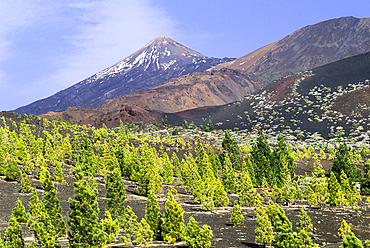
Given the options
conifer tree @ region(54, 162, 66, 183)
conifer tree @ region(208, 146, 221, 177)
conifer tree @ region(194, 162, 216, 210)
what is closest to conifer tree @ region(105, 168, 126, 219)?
conifer tree @ region(194, 162, 216, 210)

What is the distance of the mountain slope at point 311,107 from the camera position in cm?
12512

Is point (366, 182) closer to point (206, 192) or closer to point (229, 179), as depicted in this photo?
point (229, 179)

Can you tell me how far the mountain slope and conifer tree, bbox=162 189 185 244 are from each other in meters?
101

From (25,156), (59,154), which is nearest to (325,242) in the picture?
(25,156)

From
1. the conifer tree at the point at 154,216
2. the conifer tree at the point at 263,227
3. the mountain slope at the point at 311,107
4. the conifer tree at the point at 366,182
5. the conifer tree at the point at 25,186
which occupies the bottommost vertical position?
the conifer tree at the point at 366,182

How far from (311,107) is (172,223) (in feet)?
451

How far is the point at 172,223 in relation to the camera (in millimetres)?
22828

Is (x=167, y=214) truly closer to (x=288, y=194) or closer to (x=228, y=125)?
(x=288, y=194)

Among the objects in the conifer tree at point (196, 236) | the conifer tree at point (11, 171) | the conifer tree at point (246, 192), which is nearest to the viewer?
the conifer tree at point (196, 236)

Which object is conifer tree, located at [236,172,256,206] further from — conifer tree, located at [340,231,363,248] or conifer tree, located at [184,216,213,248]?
conifer tree, located at [340,231,363,248]

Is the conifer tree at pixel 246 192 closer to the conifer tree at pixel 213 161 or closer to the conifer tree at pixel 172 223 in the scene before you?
the conifer tree at pixel 213 161

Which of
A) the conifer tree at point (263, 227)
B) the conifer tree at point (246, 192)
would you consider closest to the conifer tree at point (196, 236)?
the conifer tree at point (263, 227)

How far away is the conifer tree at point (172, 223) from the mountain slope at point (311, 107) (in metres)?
101

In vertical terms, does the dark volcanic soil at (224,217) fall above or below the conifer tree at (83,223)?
below
